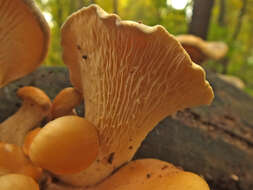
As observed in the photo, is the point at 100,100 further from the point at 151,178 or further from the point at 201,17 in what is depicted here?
the point at 201,17

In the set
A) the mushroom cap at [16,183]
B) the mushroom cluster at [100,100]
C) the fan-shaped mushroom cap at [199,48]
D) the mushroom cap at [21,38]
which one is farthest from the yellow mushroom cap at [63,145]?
the fan-shaped mushroom cap at [199,48]

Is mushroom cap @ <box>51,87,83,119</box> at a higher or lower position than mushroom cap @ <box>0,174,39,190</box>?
higher

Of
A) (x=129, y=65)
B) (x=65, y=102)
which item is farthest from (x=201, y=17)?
(x=129, y=65)

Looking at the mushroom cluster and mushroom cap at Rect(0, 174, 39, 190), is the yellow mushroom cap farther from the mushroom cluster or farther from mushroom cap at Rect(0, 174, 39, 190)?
mushroom cap at Rect(0, 174, 39, 190)

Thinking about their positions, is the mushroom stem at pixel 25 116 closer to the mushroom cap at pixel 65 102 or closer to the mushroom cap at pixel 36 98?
the mushroom cap at pixel 36 98

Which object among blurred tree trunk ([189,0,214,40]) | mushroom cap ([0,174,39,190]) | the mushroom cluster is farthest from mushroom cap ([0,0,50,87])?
blurred tree trunk ([189,0,214,40])

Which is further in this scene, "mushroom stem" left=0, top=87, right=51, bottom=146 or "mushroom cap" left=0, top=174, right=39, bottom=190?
"mushroom stem" left=0, top=87, right=51, bottom=146
